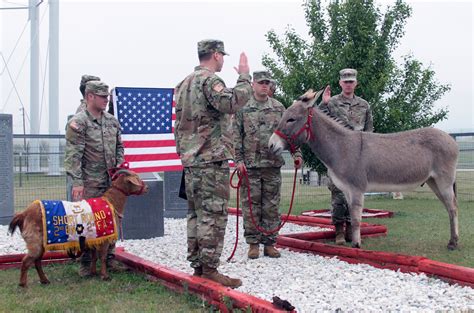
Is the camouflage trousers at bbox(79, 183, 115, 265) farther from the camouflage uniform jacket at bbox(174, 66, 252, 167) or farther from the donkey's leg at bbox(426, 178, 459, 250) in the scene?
the donkey's leg at bbox(426, 178, 459, 250)

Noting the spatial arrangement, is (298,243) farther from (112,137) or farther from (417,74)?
(417,74)

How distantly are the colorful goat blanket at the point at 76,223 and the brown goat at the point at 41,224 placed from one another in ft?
0.29

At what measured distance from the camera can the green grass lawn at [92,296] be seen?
5094mm

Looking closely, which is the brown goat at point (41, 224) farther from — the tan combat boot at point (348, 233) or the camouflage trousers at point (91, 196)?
the tan combat boot at point (348, 233)

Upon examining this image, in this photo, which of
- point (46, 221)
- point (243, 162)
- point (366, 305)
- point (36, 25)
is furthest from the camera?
point (36, 25)

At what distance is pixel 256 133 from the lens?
24.3ft

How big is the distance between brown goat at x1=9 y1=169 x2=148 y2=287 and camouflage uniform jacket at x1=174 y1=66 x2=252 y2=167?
1440mm

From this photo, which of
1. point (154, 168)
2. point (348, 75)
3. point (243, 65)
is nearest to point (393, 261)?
point (348, 75)

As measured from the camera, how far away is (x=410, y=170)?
7355 millimetres

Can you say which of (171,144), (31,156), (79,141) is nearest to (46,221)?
(79,141)

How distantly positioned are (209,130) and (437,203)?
10319 millimetres

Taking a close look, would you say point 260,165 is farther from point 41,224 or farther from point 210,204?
point 41,224

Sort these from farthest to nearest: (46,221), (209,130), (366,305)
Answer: (46,221) → (209,130) → (366,305)

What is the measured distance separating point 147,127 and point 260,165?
10.9 ft
